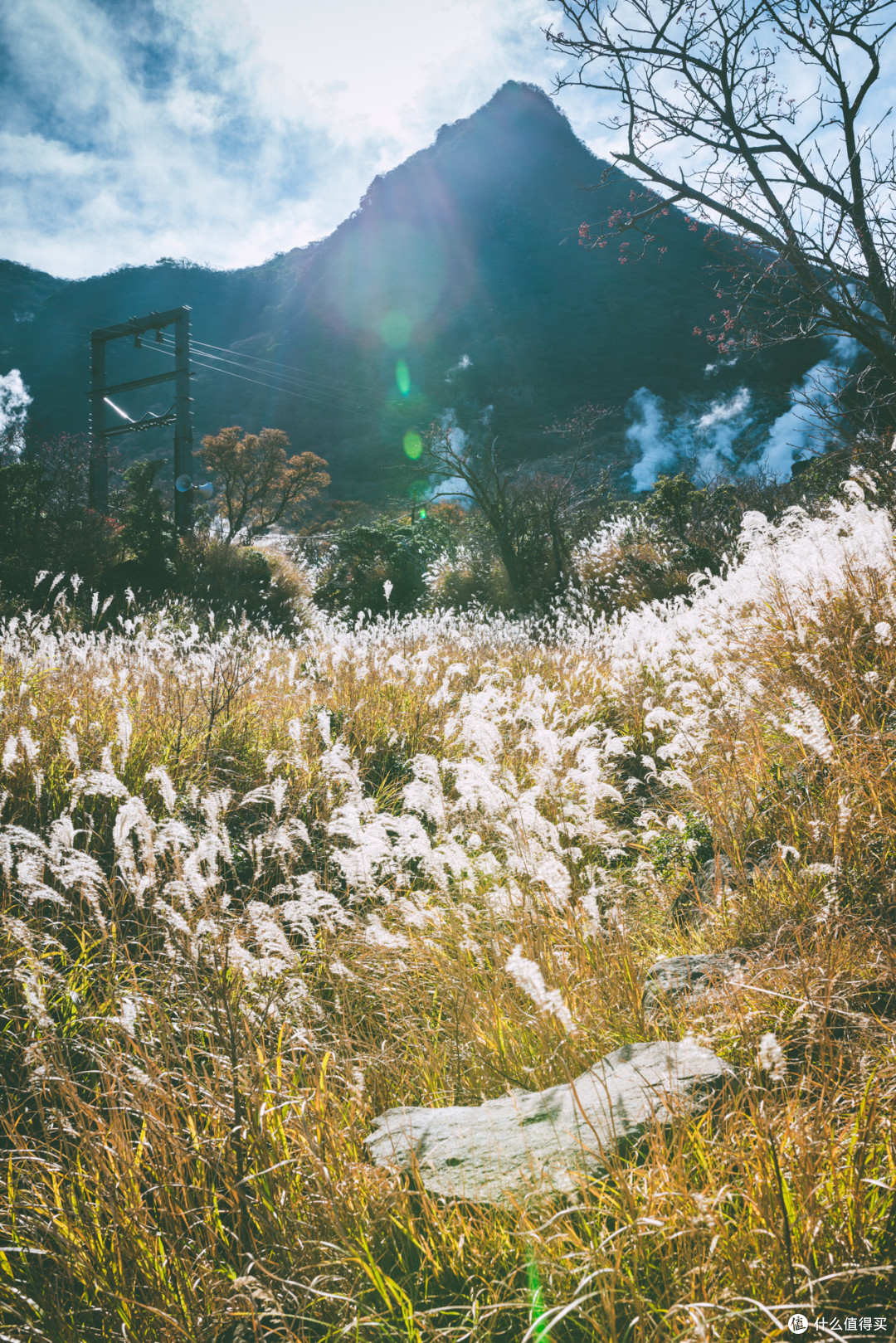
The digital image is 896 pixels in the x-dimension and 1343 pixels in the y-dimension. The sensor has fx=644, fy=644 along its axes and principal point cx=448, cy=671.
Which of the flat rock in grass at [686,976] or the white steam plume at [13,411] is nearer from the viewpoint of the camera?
the flat rock in grass at [686,976]

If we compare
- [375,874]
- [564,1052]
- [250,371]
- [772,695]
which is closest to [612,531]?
[772,695]

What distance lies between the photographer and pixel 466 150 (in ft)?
298

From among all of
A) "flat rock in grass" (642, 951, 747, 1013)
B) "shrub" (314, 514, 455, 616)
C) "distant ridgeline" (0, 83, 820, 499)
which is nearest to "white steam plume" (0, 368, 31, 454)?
"distant ridgeline" (0, 83, 820, 499)

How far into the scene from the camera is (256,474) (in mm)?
23062

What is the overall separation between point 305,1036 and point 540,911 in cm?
106

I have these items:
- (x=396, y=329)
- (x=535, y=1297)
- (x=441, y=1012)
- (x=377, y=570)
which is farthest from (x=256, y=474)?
(x=396, y=329)

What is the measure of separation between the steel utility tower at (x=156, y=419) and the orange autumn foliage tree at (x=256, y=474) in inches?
109

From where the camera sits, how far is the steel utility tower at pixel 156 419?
54.2 feet

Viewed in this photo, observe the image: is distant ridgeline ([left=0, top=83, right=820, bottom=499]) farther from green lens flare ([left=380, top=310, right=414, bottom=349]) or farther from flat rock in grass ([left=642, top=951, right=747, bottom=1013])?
flat rock in grass ([left=642, top=951, right=747, bottom=1013])

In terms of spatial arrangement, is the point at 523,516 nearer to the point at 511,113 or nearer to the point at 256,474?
the point at 256,474

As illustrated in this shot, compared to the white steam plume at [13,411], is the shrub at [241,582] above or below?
below

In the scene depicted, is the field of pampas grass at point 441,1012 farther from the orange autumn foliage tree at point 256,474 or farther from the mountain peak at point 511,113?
the mountain peak at point 511,113

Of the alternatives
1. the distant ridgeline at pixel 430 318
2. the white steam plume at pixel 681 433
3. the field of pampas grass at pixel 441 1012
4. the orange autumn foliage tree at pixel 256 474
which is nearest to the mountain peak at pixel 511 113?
the distant ridgeline at pixel 430 318

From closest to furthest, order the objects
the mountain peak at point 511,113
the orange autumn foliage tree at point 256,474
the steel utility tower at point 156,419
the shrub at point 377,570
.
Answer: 1. the shrub at point 377,570
2. the steel utility tower at point 156,419
3. the orange autumn foliage tree at point 256,474
4. the mountain peak at point 511,113
